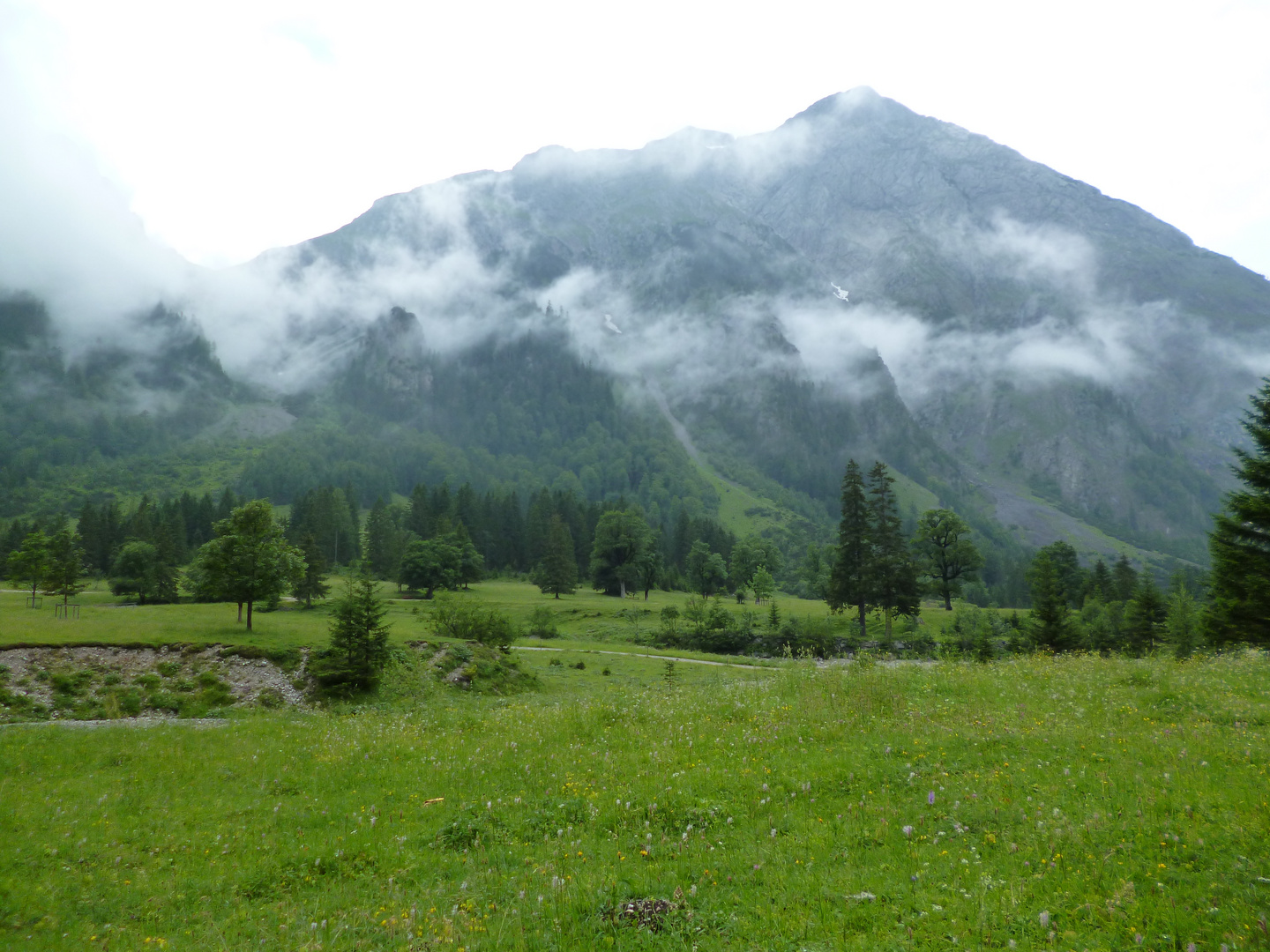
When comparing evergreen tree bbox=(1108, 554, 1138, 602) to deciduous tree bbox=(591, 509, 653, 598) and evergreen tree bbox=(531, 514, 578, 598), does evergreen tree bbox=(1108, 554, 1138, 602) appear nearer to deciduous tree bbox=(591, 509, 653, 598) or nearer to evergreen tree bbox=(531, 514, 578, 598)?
deciduous tree bbox=(591, 509, 653, 598)

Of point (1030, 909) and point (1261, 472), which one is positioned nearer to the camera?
point (1030, 909)

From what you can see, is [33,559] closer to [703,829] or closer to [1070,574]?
[703,829]

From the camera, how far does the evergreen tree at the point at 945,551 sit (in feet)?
327

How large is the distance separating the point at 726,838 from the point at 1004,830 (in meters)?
4.07

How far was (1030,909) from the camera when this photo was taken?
6965 millimetres

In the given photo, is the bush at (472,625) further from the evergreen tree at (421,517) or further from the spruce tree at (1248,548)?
the evergreen tree at (421,517)

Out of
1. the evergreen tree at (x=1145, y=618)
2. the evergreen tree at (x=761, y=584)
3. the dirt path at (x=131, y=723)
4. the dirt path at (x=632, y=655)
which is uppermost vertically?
the dirt path at (x=131, y=723)

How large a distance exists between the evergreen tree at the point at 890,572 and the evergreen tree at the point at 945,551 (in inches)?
1014

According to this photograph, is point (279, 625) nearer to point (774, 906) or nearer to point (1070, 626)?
point (774, 906)

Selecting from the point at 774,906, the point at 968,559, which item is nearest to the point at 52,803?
the point at 774,906

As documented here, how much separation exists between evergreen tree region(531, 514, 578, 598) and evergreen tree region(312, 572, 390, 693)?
241ft

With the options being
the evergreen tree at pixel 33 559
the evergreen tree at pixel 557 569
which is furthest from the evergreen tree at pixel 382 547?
the evergreen tree at pixel 33 559

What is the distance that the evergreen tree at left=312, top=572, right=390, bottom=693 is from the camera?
3359 centimetres

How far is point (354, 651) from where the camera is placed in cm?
3394
